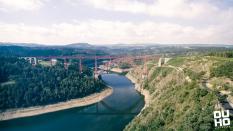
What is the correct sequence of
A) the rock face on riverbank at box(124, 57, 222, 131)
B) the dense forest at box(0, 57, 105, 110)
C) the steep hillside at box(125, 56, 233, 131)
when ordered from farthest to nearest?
the dense forest at box(0, 57, 105, 110)
the steep hillside at box(125, 56, 233, 131)
the rock face on riverbank at box(124, 57, 222, 131)

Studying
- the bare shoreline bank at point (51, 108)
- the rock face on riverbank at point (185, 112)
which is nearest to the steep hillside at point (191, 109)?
the rock face on riverbank at point (185, 112)

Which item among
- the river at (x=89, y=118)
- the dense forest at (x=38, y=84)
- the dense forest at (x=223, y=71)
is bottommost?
the river at (x=89, y=118)

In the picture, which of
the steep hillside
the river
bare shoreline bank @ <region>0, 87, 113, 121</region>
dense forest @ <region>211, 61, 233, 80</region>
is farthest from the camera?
bare shoreline bank @ <region>0, 87, 113, 121</region>

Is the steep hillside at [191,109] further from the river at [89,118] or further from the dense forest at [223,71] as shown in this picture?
the river at [89,118]

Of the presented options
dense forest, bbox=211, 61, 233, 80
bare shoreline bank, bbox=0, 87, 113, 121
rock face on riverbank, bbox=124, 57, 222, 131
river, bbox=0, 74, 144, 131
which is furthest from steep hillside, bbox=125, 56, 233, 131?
bare shoreline bank, bbox=0, 87, 113, 121

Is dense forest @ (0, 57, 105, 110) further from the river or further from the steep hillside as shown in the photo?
the steep hillside

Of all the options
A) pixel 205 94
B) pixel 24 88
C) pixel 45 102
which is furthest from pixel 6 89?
pixel 205 94

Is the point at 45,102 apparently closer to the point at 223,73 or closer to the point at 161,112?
the point at 161,112
